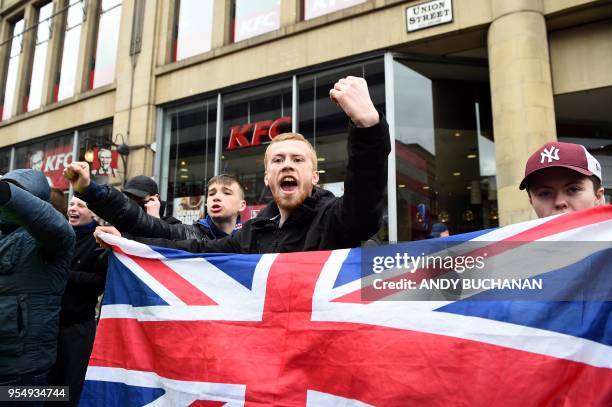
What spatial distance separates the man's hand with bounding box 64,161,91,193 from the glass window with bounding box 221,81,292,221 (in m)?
6.35

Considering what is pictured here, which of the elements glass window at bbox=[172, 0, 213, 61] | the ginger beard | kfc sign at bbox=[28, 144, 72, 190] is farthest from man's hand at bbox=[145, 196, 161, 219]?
kfc sign at bbox=[28, 144, 72, 190]

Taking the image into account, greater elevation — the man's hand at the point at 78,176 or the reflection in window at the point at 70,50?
the reflection in window at the point at 70,50

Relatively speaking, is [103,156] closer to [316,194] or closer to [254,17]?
[254,17]

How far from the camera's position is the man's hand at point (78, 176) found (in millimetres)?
2301

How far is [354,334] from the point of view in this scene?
1.80m

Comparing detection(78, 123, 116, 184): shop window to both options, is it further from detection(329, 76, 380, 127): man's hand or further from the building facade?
detection(329, 76, 380, 127): man's hand

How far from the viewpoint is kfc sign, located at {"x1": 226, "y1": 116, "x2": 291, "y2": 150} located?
8.96m

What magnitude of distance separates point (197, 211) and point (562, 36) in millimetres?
7603

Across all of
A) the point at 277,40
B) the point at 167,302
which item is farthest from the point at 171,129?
the point at 167,302

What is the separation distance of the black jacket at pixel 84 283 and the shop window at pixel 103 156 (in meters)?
7.65

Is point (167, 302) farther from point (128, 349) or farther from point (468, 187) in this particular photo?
point (468, 187)

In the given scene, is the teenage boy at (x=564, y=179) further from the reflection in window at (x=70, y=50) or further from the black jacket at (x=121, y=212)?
the reflection in window at (x=70, y=50)

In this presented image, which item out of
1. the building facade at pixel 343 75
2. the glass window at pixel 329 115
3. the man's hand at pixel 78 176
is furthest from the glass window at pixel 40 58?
the man's hand at pixel 78 176

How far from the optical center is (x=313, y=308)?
1.91 meters
